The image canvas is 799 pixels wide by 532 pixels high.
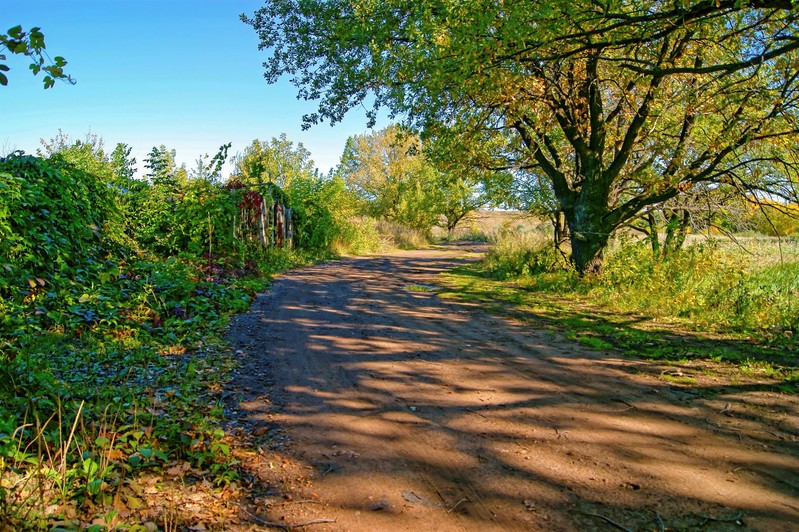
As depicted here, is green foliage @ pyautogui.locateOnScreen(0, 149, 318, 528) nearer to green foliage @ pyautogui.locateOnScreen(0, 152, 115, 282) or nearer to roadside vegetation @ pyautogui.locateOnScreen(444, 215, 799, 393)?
green foliage @ pyautogui.locateOnScreen(0, 152, 115, 282)

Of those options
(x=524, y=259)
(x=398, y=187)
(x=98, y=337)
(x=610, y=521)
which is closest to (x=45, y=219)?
(x=98, y=337)

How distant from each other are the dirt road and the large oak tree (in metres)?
4.39

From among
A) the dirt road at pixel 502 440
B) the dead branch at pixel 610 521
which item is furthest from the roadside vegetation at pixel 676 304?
the dead branch at pixel 610 521

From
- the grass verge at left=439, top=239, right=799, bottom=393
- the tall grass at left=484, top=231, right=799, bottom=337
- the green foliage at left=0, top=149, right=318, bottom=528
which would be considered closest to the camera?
the green foliage at left=0, top=149, right=318, bottom=528

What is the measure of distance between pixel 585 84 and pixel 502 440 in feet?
34.4

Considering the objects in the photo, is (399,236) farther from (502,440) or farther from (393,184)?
(502,440)

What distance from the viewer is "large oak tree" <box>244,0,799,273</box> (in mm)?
7301

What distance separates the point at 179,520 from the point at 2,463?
1105 millimetres

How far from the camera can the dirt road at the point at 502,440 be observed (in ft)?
9.75

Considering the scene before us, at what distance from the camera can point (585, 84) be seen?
12.0m

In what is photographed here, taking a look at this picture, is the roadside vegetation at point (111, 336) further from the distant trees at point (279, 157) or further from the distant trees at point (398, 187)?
the distant trees at point (398, 187)

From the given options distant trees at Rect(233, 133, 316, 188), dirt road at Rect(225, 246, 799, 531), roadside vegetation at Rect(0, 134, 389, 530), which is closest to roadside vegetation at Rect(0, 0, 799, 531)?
roadside vegetation at Rect(0, 134, 389, 530)

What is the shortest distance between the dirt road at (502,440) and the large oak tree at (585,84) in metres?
4.39

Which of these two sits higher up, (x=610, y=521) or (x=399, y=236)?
(x=399, y=236)
